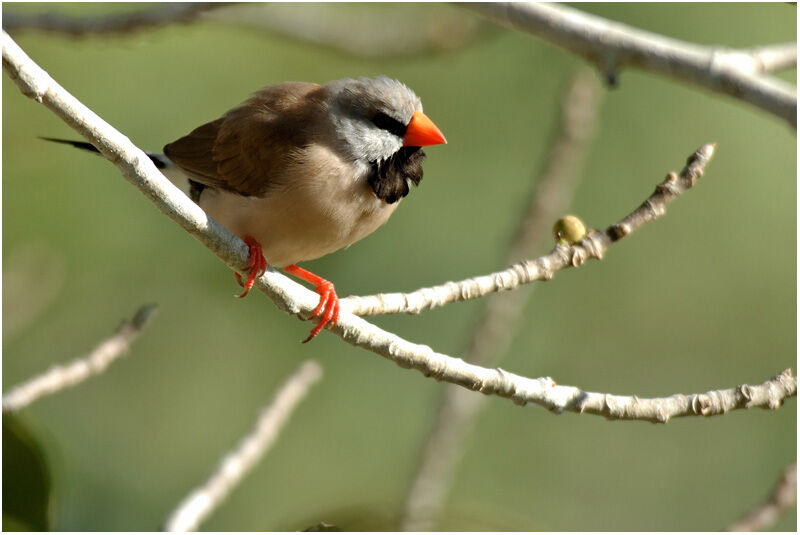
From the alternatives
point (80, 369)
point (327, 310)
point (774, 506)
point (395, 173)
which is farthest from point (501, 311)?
point (80, 369)

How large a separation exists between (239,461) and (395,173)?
105 cm

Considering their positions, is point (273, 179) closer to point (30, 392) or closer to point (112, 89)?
point (30, 392)

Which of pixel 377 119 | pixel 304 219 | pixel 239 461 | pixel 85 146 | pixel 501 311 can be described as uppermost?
pixel 501 311

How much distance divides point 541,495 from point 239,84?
309cm

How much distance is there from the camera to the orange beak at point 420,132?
9.55ft

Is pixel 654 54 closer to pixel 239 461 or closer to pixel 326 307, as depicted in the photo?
pixel 326 307

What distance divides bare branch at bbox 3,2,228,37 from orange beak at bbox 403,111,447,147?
1.10m

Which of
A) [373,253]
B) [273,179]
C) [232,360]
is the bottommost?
[273,179]

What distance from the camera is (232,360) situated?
6039mm

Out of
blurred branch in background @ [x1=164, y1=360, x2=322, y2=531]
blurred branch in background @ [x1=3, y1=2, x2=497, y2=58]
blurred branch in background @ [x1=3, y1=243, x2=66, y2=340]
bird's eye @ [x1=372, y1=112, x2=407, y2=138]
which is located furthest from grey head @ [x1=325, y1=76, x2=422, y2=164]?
blurred branch in background @ [x1=3, y1=243, x2=66, y2=340]

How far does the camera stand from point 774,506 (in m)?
2.80

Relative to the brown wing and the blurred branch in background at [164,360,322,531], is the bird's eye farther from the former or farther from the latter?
the blurred branch in background at [164,360,322,531]

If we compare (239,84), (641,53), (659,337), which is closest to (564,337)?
(659,337)

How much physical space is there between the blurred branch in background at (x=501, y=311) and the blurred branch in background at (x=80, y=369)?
1347mm
